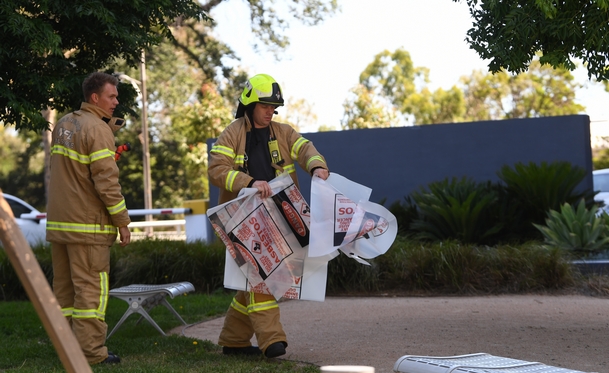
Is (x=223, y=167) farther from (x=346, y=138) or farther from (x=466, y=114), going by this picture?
(x=466, y=114)

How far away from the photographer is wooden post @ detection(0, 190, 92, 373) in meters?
2.33

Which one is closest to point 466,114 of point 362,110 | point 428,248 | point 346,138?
point 362,110

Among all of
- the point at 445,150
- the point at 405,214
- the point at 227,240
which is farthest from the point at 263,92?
the point at 445,150

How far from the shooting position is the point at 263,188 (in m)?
5.48

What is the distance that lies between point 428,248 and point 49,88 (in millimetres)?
5071

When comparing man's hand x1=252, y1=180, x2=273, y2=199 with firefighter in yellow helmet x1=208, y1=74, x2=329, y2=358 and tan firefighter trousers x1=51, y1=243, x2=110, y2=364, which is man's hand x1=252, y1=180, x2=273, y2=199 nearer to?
firefighter in yellow helmet x1=208, y1=74, x2=329, y2=358

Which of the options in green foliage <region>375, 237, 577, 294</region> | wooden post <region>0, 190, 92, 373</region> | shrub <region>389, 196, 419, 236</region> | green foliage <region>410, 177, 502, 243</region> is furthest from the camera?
shrub <region>389, 196, 419, 236</region>

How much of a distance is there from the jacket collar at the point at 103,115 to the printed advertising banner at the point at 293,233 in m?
1.02

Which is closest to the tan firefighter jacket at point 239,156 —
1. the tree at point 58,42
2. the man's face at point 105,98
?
the man's face at point 105,98

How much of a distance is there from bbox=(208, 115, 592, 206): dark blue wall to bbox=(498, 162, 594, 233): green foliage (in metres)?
1.24

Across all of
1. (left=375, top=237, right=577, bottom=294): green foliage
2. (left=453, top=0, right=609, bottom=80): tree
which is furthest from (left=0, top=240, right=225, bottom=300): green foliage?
(left=453, top=0, right=609, bottom=80): tree

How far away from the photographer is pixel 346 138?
14.0m

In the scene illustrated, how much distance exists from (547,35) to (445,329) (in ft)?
8.68

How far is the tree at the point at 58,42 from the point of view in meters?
6.33
